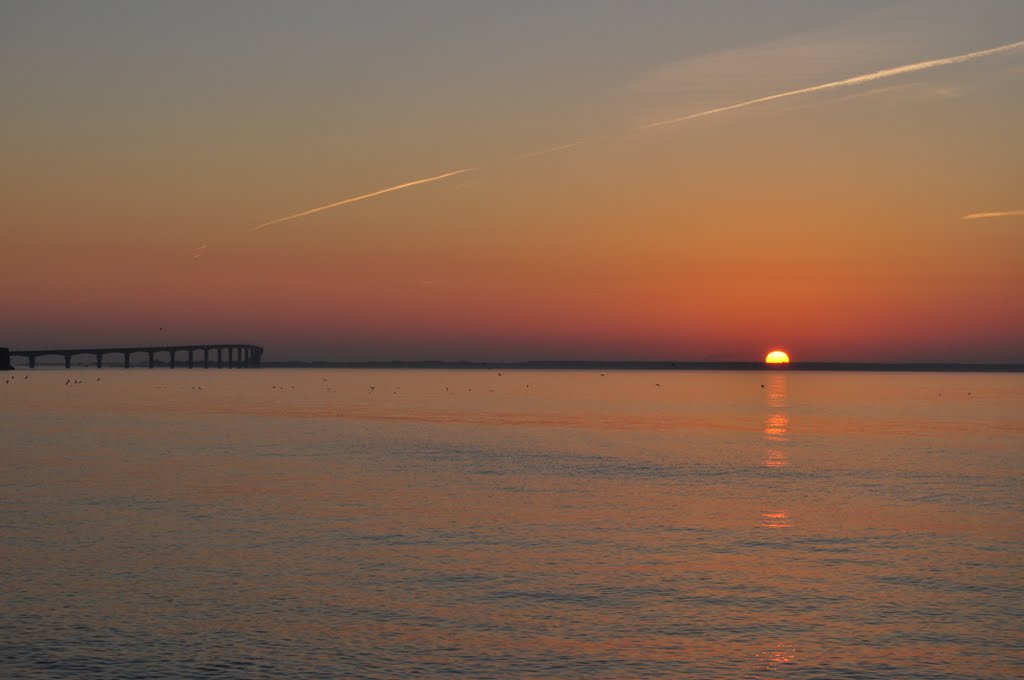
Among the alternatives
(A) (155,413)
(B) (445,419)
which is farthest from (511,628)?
(A) (155,413)

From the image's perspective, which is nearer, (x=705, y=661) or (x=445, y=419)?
(x=705, y=661)

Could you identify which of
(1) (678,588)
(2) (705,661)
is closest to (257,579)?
(1) (678,588)

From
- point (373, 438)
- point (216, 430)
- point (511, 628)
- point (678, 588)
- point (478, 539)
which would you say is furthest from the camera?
point (216, 430)

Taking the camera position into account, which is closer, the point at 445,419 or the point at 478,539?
the point at 478,539

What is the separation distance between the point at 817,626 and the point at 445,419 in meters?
78.6

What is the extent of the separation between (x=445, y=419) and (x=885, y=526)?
67.3m

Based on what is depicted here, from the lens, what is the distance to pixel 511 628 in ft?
68.0

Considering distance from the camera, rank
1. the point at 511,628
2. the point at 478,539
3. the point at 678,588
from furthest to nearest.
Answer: the point at 478,539 < the point at 678,588 < the point at 511,628

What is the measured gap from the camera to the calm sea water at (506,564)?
1894cm

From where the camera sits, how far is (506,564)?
26875 mm

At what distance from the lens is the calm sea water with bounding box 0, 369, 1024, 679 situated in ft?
62.1

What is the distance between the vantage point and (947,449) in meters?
66.1

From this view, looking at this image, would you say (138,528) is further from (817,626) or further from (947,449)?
(947,449)

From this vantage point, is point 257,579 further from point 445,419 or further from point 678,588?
point 445,419
